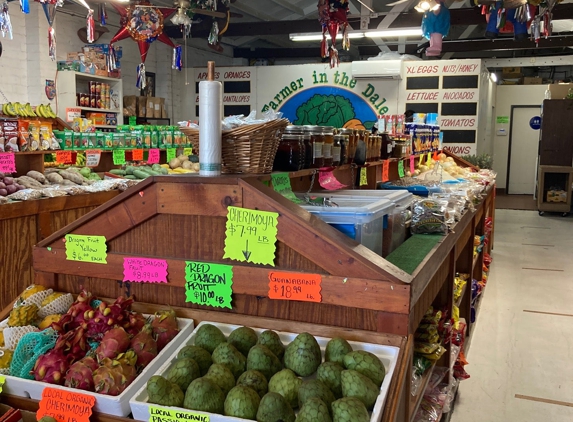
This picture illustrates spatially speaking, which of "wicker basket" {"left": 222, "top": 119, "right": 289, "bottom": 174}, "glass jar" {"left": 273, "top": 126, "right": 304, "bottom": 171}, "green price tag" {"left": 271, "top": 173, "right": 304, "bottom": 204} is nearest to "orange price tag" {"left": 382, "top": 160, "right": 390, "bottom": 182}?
"glass jar" {"left": 273, "top": 126, "right": 304, "bottom": 171}

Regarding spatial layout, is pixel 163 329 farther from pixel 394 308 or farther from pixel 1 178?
pixel 1 178

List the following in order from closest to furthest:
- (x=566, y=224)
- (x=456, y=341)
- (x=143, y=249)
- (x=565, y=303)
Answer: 1. (x=143, y=249)
2. (x=456, y=341)
3. (x=565, y=303)
4. (x=566, y=224)

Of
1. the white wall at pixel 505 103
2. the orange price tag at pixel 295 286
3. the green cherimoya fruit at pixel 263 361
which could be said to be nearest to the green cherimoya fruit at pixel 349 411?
the green cherimoya fruit at pixel 263 361

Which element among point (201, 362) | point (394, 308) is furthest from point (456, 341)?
point (201, 362)

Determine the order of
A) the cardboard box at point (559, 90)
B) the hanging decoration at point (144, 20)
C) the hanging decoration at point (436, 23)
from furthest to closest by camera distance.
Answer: the cardboard box at point (559, 90) < the hanging decoration at point (436, 23) < the hanging decoration at point (144, 20)

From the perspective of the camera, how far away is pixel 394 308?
4.66 feet

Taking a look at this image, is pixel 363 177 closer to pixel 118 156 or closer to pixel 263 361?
pixel 263 361

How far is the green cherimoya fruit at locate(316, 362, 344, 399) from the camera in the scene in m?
1.33

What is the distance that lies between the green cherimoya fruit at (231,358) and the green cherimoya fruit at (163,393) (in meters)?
0.15

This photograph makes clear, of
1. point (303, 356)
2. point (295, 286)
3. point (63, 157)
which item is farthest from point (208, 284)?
point (63, 157)

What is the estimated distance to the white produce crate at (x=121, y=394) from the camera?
1293mm

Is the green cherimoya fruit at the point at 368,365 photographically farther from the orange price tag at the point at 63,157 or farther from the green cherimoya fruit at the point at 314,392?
the orange price tag at the point at 63,157

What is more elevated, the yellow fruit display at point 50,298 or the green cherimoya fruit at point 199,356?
the yellow fruit display at point 50,298

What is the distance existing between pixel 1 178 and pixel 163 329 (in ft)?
9.89
